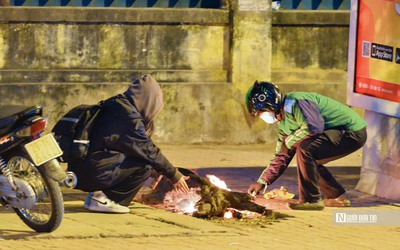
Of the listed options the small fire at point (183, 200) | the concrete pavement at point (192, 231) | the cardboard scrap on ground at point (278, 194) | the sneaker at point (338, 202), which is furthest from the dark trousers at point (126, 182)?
the sneaker at point (338, 202)

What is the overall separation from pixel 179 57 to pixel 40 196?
223 inches

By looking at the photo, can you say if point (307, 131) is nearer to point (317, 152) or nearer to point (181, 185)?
point (317, 152)

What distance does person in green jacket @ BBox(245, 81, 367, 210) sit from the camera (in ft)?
33.1

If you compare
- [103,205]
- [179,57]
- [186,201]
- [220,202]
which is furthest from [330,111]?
[179,57]

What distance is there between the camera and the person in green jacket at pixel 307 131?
10.1m

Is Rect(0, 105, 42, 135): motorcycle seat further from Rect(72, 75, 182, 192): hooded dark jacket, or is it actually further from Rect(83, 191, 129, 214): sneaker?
Rect(83, 191, 129, 214): sneaker

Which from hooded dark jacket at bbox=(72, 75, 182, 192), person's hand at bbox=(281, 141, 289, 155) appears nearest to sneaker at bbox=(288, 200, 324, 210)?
person's hand at bbox=(281, 141, 289, 155)

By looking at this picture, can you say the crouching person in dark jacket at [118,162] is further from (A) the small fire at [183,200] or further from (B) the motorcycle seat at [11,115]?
(B) the motorcycle seat at [11,115]

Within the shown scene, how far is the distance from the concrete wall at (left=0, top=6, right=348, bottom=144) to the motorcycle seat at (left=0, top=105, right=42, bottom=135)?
4.86 meters

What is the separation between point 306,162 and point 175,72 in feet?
14.2

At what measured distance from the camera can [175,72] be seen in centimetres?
1418

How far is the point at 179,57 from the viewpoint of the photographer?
1420cm

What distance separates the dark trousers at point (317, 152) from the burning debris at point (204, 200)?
46 centimetres

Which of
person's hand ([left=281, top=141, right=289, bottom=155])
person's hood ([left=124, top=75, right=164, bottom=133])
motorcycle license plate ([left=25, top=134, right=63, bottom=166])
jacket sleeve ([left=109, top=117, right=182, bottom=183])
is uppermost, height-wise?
person's hood ([left=124, top=75, right=164, bottom=133])
